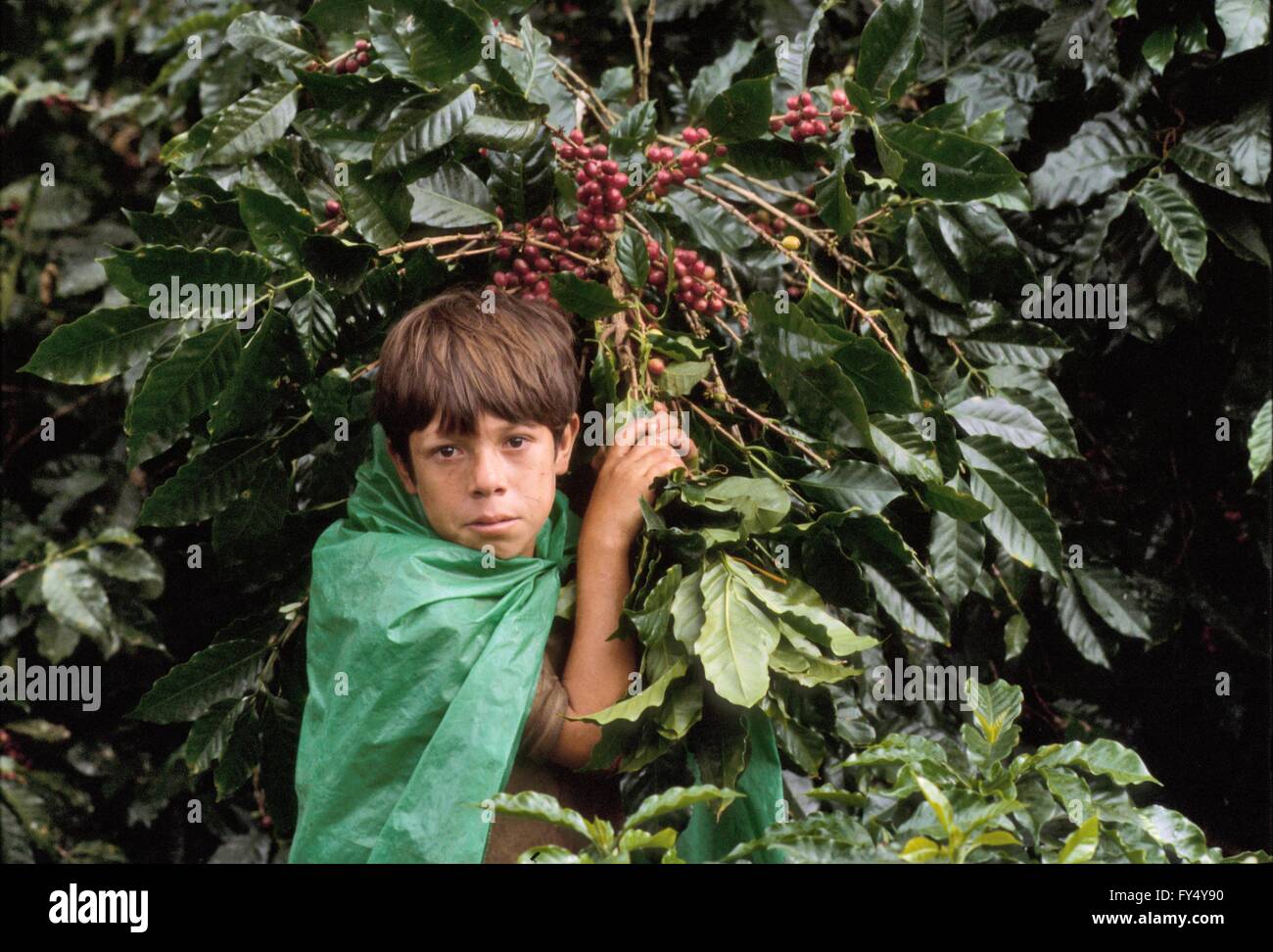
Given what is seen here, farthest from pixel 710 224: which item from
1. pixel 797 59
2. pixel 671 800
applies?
pixel 671 800

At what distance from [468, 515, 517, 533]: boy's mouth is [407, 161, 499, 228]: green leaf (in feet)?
1.13

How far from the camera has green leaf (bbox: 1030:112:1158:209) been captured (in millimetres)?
1652

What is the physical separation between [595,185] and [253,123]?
16.8 inches

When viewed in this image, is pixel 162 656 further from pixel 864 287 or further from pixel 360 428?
pixel 864 287

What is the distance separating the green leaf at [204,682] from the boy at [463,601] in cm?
25

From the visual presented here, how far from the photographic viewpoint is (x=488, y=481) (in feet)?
4.17

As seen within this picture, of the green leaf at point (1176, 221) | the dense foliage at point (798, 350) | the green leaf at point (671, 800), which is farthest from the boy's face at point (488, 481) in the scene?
the green leaf at point (1176, 221)

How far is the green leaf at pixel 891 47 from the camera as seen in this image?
4.54ft

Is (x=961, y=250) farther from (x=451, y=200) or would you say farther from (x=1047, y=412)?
(x=451, y=200)

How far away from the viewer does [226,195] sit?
4.81ft

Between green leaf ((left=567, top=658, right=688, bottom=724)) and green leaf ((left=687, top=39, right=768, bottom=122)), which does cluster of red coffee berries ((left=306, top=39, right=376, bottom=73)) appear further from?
green leaf ((left=567, top=658, right=688, bottom=724))

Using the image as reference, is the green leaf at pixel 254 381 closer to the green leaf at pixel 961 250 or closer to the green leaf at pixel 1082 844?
the green leaf at pixel 961 250

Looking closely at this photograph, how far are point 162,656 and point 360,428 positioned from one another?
873 mm

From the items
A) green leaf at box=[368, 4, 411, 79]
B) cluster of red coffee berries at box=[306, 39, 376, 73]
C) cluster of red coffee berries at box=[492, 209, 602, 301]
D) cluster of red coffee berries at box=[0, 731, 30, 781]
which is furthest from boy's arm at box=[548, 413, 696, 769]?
cluster of red coffee berries at box=[0, 731, 30, 781]
